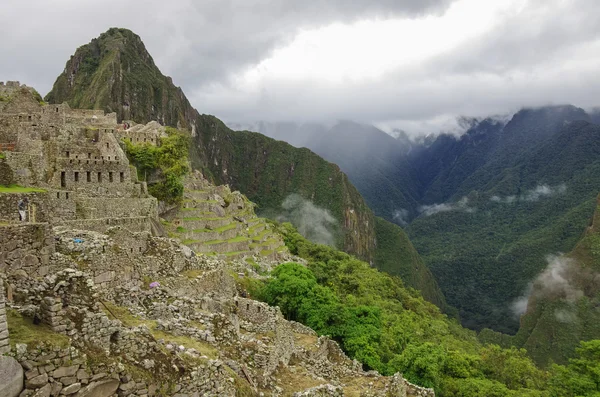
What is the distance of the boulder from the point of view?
5246 millimetres

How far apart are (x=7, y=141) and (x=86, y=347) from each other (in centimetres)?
2277

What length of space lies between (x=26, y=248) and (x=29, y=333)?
3.83 metres

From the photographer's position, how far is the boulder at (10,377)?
525 cm

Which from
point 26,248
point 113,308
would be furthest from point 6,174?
point 113,308

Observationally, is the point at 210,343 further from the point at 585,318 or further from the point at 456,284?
the point at 456,284

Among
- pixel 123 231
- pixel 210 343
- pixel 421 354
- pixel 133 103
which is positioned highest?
pixel 133 103

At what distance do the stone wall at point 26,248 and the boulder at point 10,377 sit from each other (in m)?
3.57

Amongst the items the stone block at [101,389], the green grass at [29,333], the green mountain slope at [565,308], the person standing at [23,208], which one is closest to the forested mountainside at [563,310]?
the green mountain slope at [565,308]

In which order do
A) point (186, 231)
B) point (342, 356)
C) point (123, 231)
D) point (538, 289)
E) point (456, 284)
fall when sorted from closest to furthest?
point (123, 231)
point (342, 356)
point (186, 231)
point (538, 289)
point (456, 284)

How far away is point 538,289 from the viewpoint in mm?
120875

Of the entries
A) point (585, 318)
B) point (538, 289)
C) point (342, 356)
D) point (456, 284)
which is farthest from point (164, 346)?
point (456, 284)

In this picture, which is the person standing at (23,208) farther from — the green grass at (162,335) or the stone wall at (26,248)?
the green grass at (162,335)

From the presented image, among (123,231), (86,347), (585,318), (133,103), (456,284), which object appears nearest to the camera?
(86,347)

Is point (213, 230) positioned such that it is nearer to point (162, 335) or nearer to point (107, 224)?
point (107, 224)
